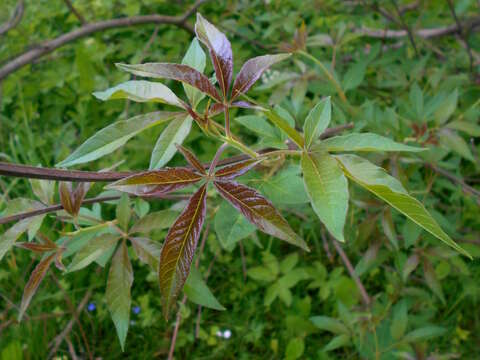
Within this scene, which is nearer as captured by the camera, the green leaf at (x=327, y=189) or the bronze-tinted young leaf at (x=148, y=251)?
the green leaf at (x=327, y=189)

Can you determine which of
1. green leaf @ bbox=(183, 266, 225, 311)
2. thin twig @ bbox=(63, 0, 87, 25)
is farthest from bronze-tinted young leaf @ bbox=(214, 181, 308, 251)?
thin twig @ bbox=(63, 0, 87, 25)

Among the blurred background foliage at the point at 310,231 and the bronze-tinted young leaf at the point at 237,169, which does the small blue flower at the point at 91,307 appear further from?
the bronze-tinted young leaf at the point at 237,169

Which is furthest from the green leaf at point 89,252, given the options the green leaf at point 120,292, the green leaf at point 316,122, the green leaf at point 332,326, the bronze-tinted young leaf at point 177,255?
the green leaf at point 332,326

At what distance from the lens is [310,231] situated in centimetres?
184

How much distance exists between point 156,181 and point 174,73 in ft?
0.42

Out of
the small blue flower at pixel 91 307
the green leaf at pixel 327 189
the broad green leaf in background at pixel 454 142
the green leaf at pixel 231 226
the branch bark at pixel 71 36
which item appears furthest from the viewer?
the small blue flower at pixel 91 307

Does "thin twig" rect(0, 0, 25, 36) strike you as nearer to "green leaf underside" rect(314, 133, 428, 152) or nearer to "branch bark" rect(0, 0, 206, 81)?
"branch bark" rect(0, 0, 206, 81)

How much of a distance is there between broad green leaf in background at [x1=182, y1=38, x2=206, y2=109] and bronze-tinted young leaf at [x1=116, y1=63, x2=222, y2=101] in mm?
71

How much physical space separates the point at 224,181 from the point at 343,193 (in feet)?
0.50

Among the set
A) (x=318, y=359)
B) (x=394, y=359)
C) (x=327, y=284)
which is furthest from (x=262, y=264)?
(x=394, y=359)

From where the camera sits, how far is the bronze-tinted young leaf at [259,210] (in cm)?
54

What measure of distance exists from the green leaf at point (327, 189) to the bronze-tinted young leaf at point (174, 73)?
146 mm

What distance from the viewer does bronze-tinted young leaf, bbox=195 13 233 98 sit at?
57cm

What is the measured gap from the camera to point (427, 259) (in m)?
1.21
